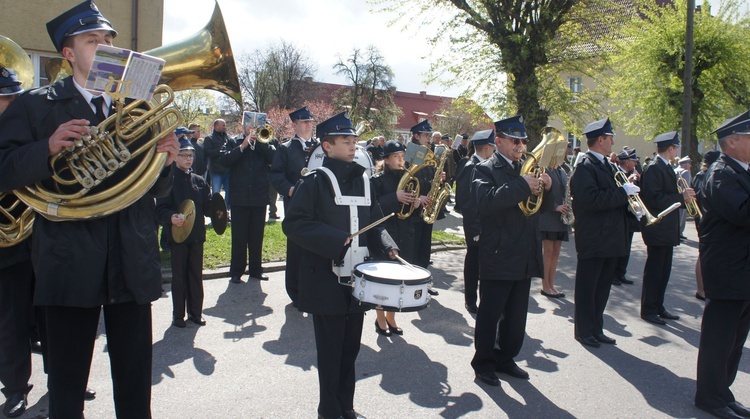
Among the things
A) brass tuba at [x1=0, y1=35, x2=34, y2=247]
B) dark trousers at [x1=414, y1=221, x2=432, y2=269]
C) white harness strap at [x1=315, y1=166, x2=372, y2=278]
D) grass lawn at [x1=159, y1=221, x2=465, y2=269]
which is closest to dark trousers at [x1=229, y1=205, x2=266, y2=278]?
grass lawn at [x1=159, y1=221, x2=465, y2=269]

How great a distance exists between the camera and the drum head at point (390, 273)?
3.14 m

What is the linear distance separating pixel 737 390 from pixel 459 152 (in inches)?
428

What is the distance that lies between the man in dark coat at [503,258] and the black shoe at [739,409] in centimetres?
155

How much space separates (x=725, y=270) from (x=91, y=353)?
434 centimetres

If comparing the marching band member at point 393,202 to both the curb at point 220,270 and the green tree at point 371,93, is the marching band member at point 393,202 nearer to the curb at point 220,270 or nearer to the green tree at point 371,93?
the curb at point 220,270

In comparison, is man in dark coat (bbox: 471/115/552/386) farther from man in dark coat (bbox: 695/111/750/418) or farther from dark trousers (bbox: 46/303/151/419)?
dark trousers (bbox: 46/303/151/419)

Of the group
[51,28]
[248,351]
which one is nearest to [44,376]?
[248,351]

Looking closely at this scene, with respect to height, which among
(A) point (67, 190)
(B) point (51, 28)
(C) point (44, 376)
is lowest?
(C) point (44, 376)

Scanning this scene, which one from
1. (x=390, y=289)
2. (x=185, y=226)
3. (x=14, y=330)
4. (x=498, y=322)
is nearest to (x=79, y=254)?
(x=390, y=289)

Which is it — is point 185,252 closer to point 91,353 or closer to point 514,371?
point 91,353

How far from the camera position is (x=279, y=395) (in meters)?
4.12

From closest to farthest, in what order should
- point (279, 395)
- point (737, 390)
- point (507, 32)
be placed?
point (279, 395) → point (737, 390) → point (507, 32)

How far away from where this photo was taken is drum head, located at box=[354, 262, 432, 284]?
3142mm

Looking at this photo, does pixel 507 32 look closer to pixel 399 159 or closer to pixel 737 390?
pixel 399 159
